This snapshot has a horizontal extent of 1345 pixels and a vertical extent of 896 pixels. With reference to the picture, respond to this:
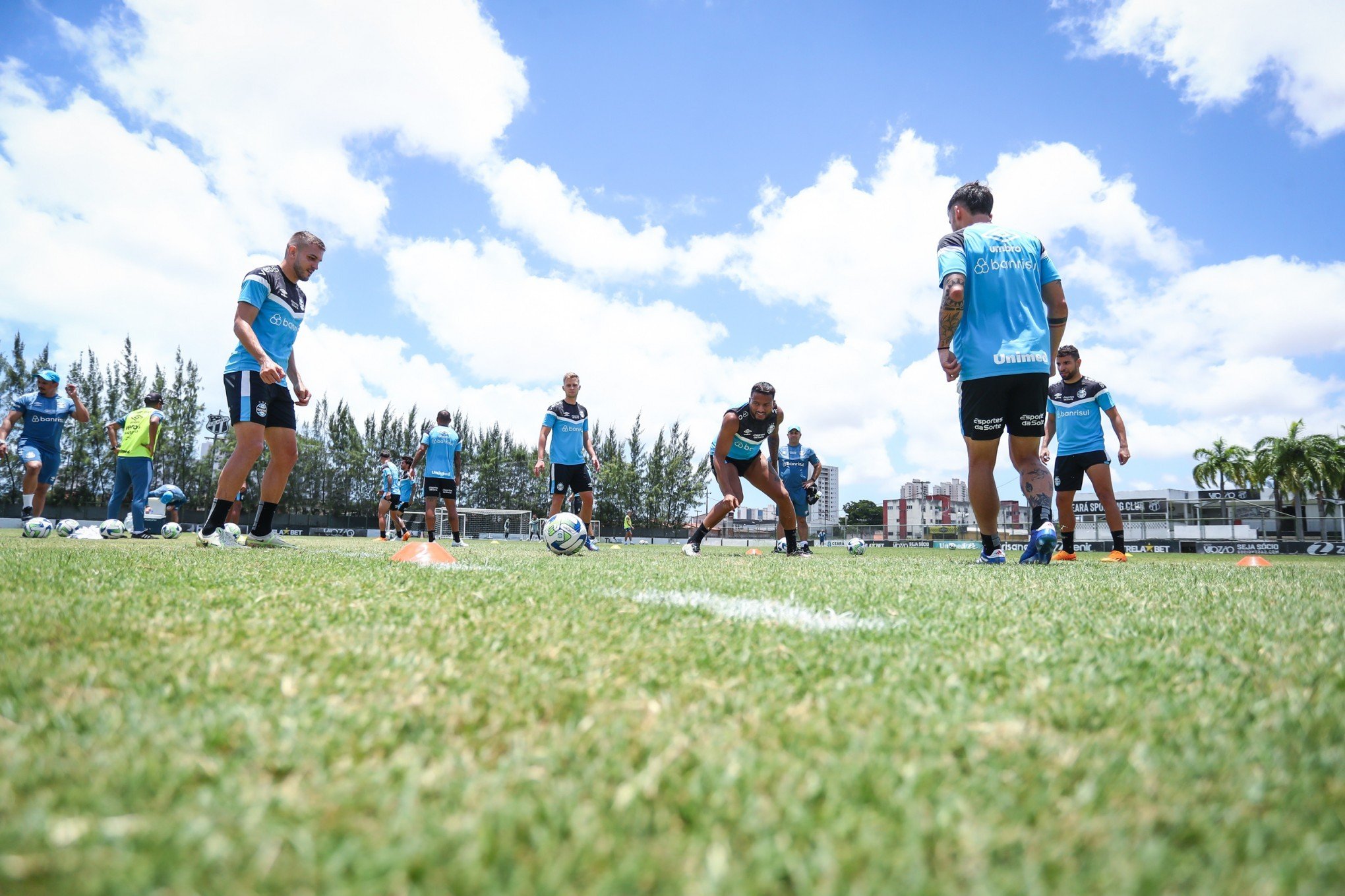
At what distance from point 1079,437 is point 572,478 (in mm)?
6400

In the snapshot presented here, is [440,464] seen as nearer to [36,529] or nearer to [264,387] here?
[36,529]

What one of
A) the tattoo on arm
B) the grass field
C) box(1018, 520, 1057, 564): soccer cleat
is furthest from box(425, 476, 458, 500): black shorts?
the grass field

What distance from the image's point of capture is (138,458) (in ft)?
30.2

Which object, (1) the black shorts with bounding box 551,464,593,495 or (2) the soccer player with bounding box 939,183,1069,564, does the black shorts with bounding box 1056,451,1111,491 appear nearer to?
(2) the soccer player with bounding box 939,183,1069,564

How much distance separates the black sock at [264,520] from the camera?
221 inches

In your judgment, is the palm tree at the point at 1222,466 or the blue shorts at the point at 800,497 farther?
the palm tree at the point at 1222,466

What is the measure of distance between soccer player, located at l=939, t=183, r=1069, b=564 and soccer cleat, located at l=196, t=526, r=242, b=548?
5.59 meters

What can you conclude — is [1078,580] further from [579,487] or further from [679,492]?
[679,492]

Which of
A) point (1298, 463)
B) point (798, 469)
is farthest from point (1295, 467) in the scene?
point (798, 469)

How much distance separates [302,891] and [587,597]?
1.85 meters

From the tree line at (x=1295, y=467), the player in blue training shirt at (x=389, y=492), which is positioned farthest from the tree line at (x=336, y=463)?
the tree line at (x=1295, y=467)

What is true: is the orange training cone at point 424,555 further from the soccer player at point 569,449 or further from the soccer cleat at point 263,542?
the soccer player at point 569,449

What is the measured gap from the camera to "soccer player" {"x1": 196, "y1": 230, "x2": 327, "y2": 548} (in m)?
5.37

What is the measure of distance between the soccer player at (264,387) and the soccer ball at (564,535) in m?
2.21
